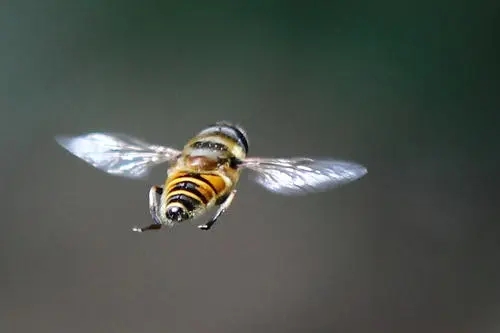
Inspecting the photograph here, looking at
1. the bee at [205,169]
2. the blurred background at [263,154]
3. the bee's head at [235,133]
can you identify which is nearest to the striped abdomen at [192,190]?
the bee at [205,169]

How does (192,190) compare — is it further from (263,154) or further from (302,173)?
(263,154)

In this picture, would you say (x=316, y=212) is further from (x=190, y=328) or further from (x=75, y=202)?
(x=75, y=202)

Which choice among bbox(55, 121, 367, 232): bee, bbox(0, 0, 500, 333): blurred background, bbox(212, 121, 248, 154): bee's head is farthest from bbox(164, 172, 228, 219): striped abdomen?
bbox(0, 0, 500, 333): blurred background

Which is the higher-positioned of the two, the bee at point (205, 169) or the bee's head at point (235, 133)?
the bee's head at point (235, 133)

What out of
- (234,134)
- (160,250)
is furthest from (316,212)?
(234,134)

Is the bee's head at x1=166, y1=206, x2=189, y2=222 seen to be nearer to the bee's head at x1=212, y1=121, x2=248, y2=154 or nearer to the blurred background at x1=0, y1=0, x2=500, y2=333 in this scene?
the bee's head at x1=212, y1=121, x2=248, y2=154

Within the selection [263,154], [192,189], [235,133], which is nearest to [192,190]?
[192,189]

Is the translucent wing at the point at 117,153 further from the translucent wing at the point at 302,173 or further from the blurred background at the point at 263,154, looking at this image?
the blurred background at the point at 263,154

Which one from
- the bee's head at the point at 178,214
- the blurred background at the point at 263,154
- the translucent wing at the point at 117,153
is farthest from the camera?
the blurred background at the point at 263,154

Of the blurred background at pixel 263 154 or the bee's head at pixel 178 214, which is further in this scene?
the blurred background at pixel 263 154
